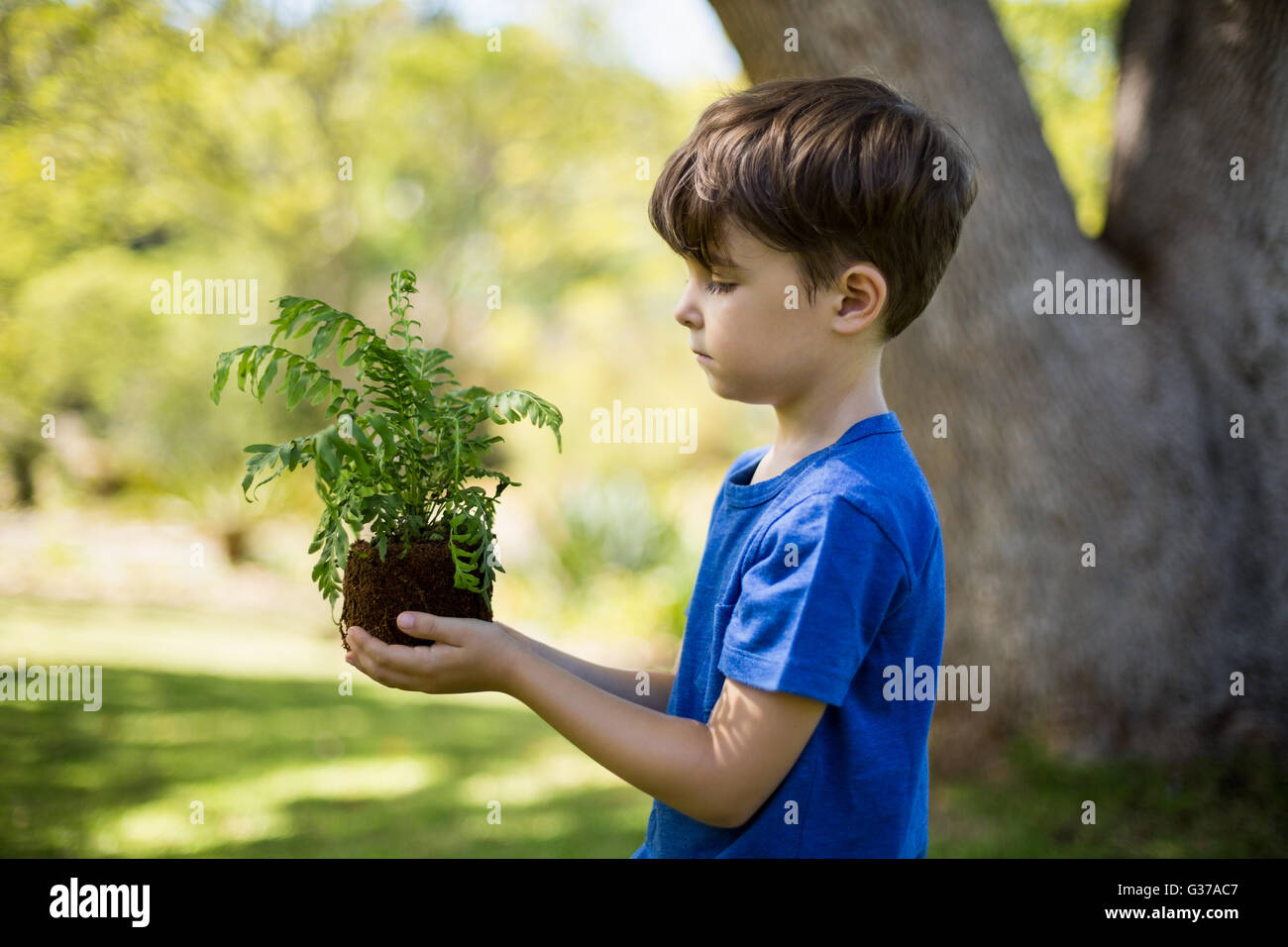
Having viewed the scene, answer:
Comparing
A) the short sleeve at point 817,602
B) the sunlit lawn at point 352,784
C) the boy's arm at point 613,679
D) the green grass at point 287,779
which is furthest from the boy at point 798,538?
the green grass at point 287,779

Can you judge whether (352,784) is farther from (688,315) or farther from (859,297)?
(859,297)

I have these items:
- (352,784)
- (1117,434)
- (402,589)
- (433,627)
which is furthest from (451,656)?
(352,784)

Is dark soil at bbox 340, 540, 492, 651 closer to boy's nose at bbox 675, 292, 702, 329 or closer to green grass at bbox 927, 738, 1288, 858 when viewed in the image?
boy's nose at bbox 675, 292, 702, 329

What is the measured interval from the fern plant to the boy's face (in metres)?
0.30

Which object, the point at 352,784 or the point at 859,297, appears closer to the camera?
the point at 859,297

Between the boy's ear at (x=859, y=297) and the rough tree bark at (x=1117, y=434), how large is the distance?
2.90 metres

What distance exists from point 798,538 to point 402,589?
0.71 meters

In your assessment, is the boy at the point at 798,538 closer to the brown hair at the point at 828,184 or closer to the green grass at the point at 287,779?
the brown hair at the point at 828,184

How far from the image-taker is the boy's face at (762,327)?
66.0 inches

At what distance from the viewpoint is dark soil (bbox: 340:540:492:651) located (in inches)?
71.9

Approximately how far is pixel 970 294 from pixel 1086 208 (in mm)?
6814

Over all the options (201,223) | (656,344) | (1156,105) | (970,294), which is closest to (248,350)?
(970,294)

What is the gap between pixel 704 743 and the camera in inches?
61.0

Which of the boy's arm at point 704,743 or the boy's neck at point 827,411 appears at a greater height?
the boy's neck at point 827,411
